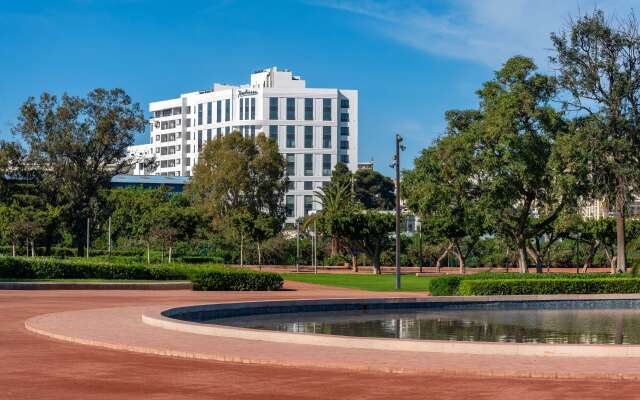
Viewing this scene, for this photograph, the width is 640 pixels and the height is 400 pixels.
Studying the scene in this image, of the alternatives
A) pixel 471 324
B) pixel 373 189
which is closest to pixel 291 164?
pixel 373 189

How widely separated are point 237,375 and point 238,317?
11299 millimetres

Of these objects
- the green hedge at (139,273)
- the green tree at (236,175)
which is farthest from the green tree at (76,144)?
the green hedge at (139,273)

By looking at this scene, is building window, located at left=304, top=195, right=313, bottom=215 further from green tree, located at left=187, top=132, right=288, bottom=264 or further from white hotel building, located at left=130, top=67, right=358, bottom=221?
green tree, located at left=187, top=132, right=288, bottom=264

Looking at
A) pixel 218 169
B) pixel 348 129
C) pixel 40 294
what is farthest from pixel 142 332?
pixel 348 129

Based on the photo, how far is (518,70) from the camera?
4772cm

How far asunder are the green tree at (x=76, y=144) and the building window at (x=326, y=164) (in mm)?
59417

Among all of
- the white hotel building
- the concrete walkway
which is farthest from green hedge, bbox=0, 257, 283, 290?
the white hotel building

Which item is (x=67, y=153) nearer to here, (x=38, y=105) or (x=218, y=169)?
(x=38, y=105)

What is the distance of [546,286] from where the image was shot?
1330 inches

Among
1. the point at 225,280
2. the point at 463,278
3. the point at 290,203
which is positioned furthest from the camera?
the point at 290,203

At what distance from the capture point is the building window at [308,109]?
5276 inches

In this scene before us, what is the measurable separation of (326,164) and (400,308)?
107966 mm

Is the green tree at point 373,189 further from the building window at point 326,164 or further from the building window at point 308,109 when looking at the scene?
the building window at point 308,109

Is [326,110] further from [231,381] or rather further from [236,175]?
[231,381]
